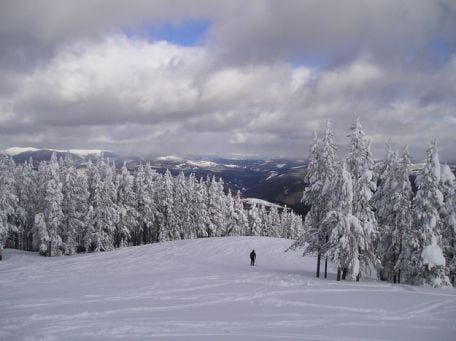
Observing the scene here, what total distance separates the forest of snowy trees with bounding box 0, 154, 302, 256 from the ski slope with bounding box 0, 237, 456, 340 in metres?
16.1

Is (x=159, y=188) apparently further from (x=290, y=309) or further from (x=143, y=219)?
(x=290, y=309)

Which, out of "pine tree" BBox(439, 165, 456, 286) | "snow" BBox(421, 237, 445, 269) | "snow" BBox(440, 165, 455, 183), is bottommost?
"snow" BBox(421, 237, 445, 269)

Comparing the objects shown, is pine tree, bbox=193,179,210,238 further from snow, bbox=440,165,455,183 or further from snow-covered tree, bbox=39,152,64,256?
snow, bbox=440,165,455,183

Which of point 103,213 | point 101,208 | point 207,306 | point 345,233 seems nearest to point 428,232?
point 345,233

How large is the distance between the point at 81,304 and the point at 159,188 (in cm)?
4847

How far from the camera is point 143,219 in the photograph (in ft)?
210

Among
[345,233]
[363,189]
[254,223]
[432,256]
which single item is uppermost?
[363,189]

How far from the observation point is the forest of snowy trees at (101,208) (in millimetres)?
50031

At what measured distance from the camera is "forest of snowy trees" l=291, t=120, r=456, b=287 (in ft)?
95.1

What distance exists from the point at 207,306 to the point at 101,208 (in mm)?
38862

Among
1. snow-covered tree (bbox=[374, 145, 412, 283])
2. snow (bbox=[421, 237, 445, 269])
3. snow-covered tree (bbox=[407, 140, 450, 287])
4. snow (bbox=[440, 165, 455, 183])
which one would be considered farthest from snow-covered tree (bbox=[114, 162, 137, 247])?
snow (bbox=[440, 165, 455, 183])

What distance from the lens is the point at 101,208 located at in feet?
179

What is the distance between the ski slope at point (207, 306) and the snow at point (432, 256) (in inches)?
160

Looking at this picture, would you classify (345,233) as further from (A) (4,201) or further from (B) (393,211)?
(A) (4,201)
